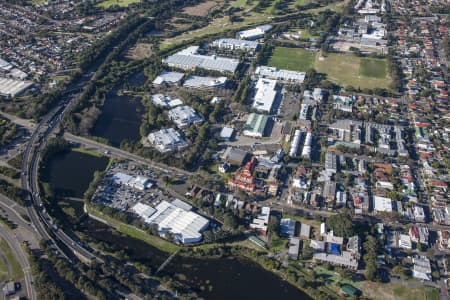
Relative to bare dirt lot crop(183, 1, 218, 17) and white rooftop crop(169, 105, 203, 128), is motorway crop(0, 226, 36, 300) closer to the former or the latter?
white rooftop crop(169, 105, 203, 128)

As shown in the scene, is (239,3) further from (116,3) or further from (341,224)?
(341,224)

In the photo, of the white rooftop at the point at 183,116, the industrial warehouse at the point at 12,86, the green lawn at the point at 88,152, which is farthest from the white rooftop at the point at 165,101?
the industrial warehouse at the point at 12,86

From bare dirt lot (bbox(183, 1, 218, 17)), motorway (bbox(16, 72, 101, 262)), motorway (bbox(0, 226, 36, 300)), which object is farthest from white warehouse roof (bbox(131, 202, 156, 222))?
bare dirt lot (bbox(183, 1, 218, 17))

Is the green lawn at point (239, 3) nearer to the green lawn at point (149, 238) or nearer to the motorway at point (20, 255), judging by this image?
the green lawn at point (149, 238)

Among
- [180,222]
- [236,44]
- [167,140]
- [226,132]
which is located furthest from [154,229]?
[236,44]

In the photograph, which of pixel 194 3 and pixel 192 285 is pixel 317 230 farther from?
pixel 194 3
